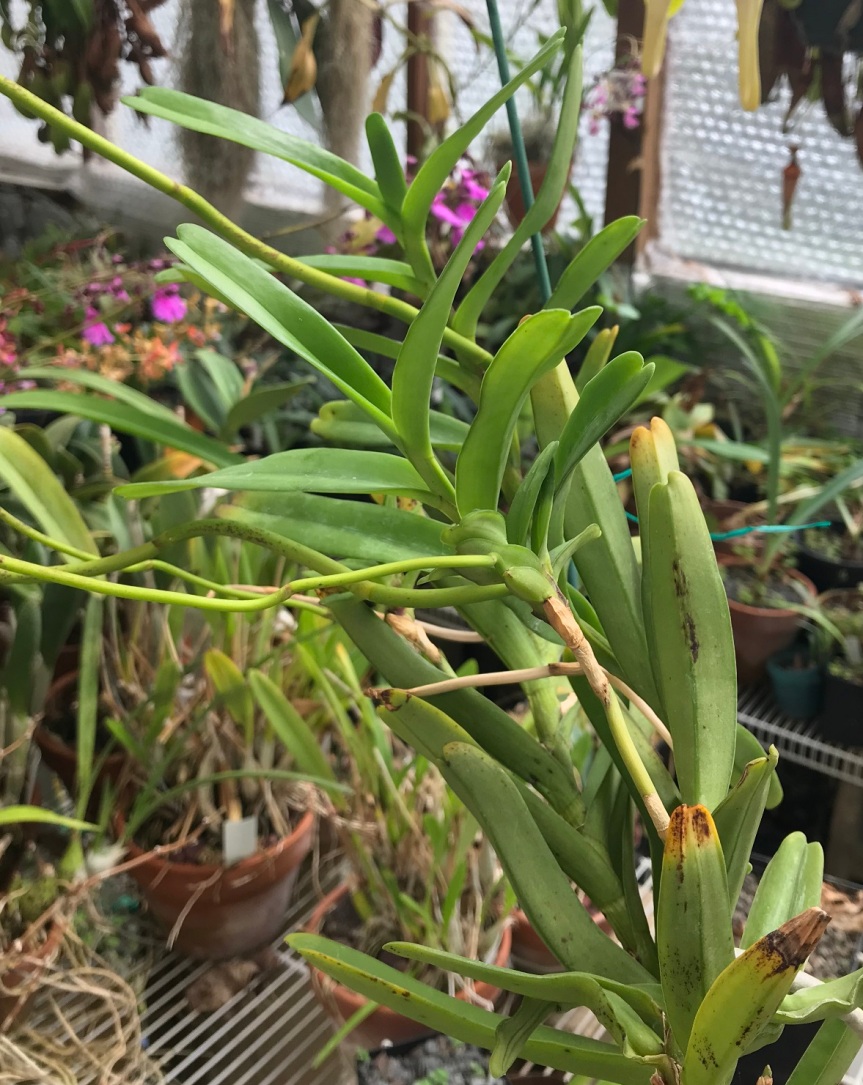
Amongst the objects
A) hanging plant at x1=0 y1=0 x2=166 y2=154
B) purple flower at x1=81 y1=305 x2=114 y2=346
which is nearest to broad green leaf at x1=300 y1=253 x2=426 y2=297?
purple flower at x1=81 y1=305 x2=114 y2=346

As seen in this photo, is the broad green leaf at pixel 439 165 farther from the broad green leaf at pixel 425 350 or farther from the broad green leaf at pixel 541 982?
the broad green leaf at pixel 541 982

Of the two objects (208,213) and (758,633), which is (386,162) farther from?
(758,633)

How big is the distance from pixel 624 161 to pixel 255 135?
4.71 ft

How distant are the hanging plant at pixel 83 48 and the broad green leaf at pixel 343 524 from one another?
140 centimetres

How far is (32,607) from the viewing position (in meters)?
0.72

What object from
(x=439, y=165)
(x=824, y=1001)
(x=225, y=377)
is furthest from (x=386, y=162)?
(x=225, y=377)

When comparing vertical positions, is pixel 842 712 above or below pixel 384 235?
below

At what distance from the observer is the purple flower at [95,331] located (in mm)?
1084

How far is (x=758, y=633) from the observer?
1129 mm

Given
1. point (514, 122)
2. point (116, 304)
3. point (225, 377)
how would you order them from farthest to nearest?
point (116, 304) → point (225, 377) → point (514, 122)

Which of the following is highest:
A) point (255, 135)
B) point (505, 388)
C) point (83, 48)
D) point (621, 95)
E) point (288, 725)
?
point (83, 48)

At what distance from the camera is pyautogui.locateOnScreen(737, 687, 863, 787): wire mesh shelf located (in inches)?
40.8

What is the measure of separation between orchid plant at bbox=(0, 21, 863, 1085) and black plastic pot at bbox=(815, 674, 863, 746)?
693mm

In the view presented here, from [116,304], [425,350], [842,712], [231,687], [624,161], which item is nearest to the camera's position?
[425,350]
